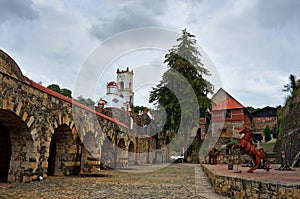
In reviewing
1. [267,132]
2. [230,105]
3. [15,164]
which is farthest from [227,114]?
[15,164]

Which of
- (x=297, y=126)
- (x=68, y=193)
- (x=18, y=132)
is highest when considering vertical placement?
(x=297, y=126)

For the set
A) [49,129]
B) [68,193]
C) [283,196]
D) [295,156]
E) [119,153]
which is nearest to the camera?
[283,196]

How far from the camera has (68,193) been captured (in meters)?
6.31

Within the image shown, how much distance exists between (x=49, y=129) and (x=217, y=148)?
18869 mm

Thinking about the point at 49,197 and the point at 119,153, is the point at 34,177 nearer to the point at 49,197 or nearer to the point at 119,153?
the point at 49,197

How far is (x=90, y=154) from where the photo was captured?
13.0m

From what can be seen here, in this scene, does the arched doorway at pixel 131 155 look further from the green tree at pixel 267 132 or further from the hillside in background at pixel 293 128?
the green tree at pixel 267 132

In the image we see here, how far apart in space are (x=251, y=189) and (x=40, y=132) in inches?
272

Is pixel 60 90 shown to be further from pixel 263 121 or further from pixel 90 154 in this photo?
pixel 263 121

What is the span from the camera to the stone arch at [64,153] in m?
10.8

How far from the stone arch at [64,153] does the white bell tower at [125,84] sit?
1205 inches

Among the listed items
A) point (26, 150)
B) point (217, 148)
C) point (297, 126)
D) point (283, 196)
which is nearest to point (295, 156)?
point (297, 126)

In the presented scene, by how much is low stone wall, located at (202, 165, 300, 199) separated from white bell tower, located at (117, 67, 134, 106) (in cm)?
3649

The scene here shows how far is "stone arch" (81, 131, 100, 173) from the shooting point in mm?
12742
